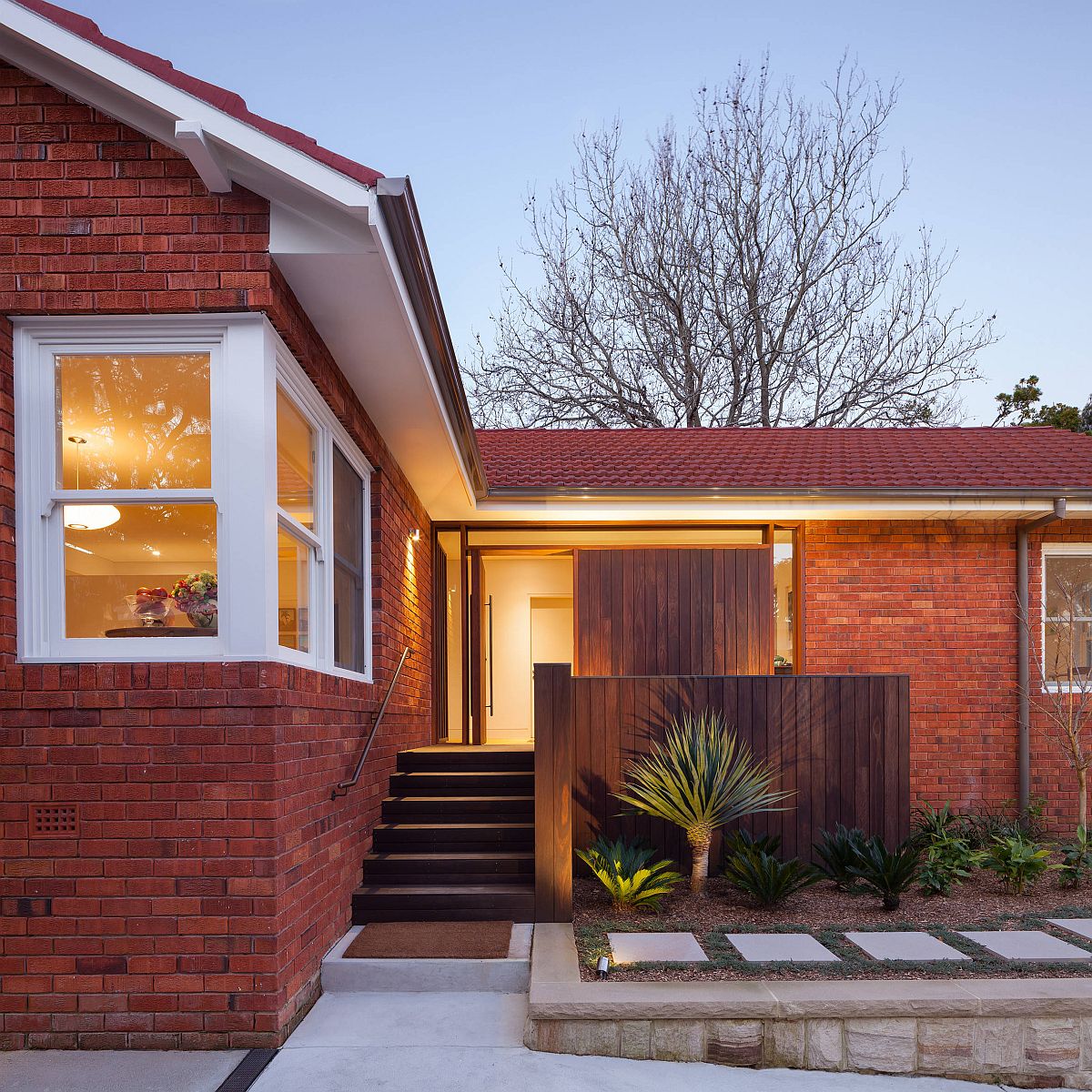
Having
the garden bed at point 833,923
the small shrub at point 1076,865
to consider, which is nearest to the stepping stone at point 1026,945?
the garden bed at point 833,923

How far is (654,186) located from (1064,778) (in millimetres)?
14380

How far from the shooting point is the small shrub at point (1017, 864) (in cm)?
604

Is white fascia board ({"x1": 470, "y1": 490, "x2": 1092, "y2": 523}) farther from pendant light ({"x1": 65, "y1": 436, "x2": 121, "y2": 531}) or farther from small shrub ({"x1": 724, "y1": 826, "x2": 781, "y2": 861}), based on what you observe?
pendant light ({"x1": 65, "y1": 436, "x2": 121, "y2": 531})

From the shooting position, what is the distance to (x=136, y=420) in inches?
164

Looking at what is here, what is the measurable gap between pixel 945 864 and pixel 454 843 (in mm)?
3228

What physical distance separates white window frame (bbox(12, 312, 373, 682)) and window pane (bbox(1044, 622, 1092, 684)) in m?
7.52

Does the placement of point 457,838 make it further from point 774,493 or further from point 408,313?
point 774,493

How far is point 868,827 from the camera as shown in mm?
6973

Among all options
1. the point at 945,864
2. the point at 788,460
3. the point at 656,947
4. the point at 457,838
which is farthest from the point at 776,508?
the point at 656,947

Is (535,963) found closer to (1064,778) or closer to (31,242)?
(31,242)

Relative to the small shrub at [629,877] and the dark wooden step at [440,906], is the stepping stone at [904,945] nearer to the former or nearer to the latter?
the small shrub at [629,877]

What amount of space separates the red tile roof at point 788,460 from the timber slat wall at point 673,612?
0.66 meters

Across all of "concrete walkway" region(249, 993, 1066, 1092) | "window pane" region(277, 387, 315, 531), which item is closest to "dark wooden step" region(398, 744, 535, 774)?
"window pane" region(277, 387, 315, 531)

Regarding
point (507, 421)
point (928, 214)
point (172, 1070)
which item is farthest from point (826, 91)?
point (172, 1070)
